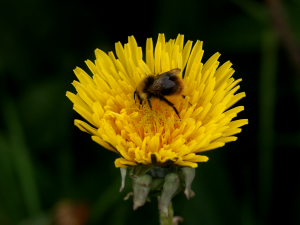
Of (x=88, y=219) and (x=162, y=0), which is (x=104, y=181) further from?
(x=162, y=0)
